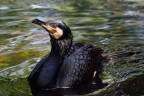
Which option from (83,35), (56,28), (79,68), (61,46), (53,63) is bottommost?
(83,35)

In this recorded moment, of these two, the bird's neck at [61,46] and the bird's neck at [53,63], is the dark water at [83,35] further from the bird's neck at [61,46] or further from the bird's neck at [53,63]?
the bird's neck at [61,46]

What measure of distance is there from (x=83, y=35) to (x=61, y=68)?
3.81 meters

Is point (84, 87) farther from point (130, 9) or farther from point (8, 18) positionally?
point (130, 9)

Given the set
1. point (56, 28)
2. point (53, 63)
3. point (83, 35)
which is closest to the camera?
point (56, 28)

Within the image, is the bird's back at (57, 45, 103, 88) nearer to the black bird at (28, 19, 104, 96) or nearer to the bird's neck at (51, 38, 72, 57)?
the black bird at (28, 19, 104, 96)

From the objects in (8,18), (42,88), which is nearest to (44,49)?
(42,88)

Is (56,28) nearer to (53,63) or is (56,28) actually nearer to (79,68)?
(53,63)

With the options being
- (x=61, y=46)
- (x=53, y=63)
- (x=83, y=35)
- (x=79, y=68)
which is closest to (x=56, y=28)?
(x=61, y=46)

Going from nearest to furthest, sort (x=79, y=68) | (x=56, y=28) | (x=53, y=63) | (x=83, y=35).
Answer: (x=56, y=28) → (x=53, y=63) → (x=79, y=68) → (x=83, y=35)

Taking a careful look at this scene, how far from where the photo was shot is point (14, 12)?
15.4 m

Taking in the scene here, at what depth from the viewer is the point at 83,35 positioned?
37.9 feet

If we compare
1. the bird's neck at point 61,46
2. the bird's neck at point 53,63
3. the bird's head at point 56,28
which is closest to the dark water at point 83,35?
the bird's neck at point 53,63

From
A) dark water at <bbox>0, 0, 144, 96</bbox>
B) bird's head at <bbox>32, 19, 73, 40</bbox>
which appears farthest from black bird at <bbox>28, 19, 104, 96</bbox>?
dark water at <bbox>0, 0, 144, 96</bbox>

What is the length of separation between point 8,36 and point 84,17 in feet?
11.4
